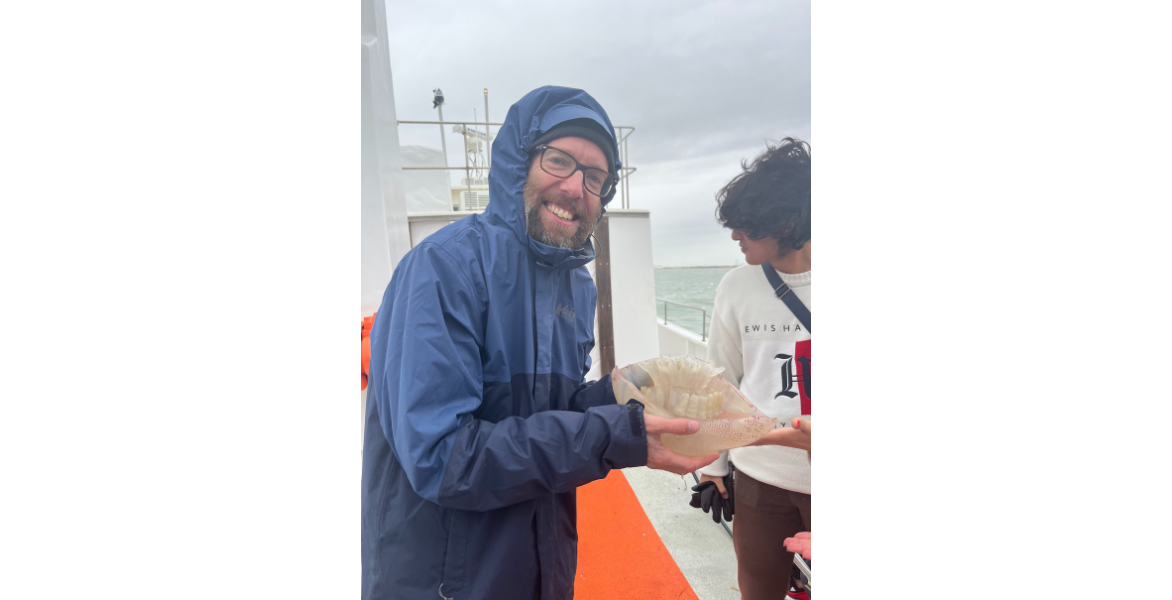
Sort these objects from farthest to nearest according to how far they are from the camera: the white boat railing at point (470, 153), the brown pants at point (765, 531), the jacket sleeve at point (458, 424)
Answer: the brown pants at point (765, 531), the white boat railing at point (470, 153), the jacket sleeve at point (458, 424)

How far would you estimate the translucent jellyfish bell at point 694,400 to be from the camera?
0.73m

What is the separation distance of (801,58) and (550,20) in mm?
458

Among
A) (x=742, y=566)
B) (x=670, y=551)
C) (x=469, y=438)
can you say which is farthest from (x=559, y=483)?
(x=742, y=566)

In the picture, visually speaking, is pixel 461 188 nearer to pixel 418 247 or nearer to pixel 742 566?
pixel 418 247

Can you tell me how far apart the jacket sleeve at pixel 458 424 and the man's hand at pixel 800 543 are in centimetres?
41

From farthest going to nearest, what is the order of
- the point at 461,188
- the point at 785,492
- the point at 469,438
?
the point at 785,492 < the point at 461,188 < the point at 469,438

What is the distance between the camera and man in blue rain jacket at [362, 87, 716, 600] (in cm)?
66

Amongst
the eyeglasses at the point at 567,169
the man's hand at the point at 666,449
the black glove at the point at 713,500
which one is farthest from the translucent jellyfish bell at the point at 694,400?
the eyeglasses at the point at 567,169

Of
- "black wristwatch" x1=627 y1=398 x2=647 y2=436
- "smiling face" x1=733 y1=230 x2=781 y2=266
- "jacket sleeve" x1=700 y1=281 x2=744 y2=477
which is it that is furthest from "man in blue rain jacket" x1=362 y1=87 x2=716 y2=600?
"smiling face" x1=733 y1=230 x2=781 y2=266

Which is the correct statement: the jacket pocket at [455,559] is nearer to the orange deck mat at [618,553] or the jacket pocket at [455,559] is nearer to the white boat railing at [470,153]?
the orange deck mat at [618,553]

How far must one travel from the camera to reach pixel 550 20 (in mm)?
791

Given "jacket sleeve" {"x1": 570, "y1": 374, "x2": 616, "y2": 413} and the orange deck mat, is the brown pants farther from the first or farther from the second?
"jacket sleeve" {"x1": 570, "y1": 374, "x2": 616, "y2": 413}

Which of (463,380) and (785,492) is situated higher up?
(463,380)

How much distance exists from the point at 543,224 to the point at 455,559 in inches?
22.2
